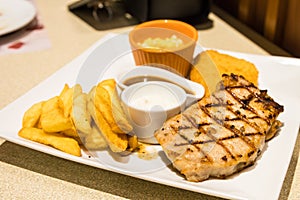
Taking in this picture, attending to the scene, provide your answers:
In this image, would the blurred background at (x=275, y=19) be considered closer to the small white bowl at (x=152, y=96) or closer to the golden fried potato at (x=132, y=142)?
the small white bowl at (x=152, y=96)

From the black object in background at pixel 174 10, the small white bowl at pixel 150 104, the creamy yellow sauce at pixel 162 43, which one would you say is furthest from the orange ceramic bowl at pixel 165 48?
the black object in background at pixel 174 10

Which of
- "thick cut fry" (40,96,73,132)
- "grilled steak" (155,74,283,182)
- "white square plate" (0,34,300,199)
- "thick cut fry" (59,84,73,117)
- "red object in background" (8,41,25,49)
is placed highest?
"thick cut fry" (59,84,73,117)

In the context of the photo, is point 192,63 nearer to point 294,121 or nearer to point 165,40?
point 165,40

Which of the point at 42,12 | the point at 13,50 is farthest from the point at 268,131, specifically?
the point at 42,12

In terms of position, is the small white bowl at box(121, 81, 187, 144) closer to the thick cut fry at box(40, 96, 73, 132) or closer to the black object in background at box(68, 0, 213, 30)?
the thick cut fry at box(40, 96, 73, 132)

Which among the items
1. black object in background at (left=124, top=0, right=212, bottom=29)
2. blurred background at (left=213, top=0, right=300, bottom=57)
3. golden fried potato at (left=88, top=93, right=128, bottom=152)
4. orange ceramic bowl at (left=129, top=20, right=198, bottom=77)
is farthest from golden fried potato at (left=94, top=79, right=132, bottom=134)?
blurred background at (left=213, top=0, right=300, bottom=57)

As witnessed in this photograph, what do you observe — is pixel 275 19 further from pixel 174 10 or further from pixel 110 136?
pixel 110 136
